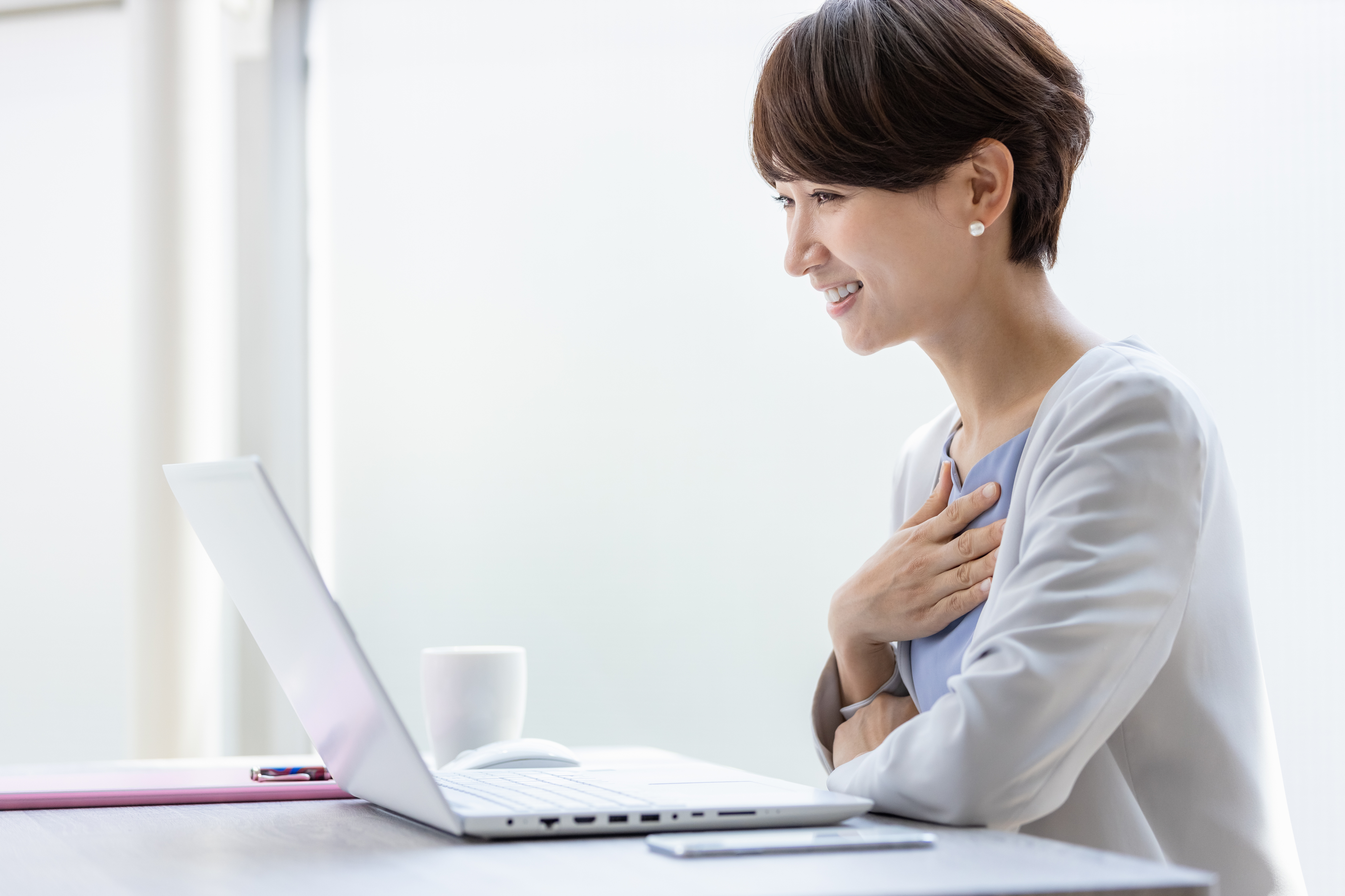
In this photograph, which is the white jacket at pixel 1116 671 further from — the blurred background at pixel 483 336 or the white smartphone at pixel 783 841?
the blurred background at pixel 483 336

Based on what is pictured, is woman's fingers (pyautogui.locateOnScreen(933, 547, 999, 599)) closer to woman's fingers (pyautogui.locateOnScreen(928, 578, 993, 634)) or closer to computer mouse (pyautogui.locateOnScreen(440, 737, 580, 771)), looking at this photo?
woman's fingers (pyautogui.locateOnScreen(928, 578, 993, 634))

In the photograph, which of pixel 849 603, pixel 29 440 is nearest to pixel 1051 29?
pixel 849 603

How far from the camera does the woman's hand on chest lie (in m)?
1.05

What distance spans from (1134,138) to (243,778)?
1914 mm

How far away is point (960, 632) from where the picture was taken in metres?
1.05

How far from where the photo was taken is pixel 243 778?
42.6 inches

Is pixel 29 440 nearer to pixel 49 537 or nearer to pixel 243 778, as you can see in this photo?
pixel 49 537

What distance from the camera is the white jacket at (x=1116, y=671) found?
79cm

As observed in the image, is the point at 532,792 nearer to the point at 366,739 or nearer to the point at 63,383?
the point at 366,739

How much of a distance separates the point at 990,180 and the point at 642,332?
1.56 m

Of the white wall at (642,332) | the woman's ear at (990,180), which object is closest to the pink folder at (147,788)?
the woman's ear at (990,180)

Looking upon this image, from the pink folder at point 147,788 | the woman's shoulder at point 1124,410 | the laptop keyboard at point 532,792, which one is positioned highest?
the woman's shoulder at point 1124,410

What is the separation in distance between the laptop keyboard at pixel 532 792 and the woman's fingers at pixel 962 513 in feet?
1.35

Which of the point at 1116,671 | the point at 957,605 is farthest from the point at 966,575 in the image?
the point at 1116,671
